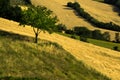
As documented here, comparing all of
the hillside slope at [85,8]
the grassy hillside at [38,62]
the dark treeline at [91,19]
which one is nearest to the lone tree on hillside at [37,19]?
the grassy hillside at [38,62]

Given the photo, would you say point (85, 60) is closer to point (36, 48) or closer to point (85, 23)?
point (36, 48)

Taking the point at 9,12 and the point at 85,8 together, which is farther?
the point at 85,8

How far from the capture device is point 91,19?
15388 cm

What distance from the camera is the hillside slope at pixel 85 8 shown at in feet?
485

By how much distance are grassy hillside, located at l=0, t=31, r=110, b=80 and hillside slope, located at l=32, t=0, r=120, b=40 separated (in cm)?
7586

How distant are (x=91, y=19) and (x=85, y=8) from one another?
65.9 feet

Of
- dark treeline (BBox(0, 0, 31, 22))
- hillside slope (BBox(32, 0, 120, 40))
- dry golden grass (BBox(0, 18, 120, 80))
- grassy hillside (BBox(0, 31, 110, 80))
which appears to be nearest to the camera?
grassy hillside (BBox(0, 31, 110, 80))

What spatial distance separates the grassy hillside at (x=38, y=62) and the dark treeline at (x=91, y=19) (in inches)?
3341

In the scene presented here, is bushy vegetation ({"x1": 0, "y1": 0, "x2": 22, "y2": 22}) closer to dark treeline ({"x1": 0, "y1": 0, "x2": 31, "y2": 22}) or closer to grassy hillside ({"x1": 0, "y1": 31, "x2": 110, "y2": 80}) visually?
dark treeline ({"x1": 0, "y1": 0, "x2": 31, "y2": 22})

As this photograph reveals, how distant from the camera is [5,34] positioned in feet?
202

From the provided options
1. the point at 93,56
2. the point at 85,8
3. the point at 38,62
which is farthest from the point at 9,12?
the point at 85,8

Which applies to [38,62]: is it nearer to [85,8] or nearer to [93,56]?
[93,56]

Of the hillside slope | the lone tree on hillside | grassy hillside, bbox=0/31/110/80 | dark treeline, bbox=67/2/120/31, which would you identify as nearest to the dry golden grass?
grassy hillside, bbox=0/31/110/80

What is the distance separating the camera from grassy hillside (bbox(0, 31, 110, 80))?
4495cm
